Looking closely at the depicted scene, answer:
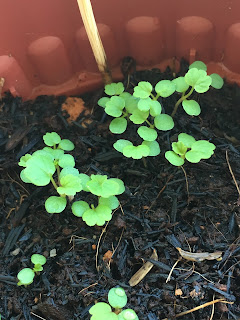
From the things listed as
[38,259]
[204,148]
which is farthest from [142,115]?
[38,259]

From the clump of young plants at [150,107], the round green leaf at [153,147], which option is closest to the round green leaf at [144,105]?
the clump of young plants at [150,107]

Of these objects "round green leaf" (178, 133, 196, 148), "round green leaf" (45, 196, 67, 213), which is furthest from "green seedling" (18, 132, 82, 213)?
"round green leaf" (178, 133, 196, 148)

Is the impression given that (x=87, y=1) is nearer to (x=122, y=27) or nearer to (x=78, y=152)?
(x=122, y=27)

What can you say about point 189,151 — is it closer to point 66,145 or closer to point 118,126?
point 118,126

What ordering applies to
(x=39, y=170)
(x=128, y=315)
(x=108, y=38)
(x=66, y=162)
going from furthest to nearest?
(x=108, y=38) < (x=66, y=162) < (x=39, y=170) < (x=128, y=315)

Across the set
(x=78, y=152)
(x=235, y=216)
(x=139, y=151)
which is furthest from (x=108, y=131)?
(x=235, y=216)

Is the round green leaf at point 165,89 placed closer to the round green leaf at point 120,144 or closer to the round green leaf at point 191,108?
the round green leaf at point 191,108

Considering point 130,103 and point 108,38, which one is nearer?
point 130,103
